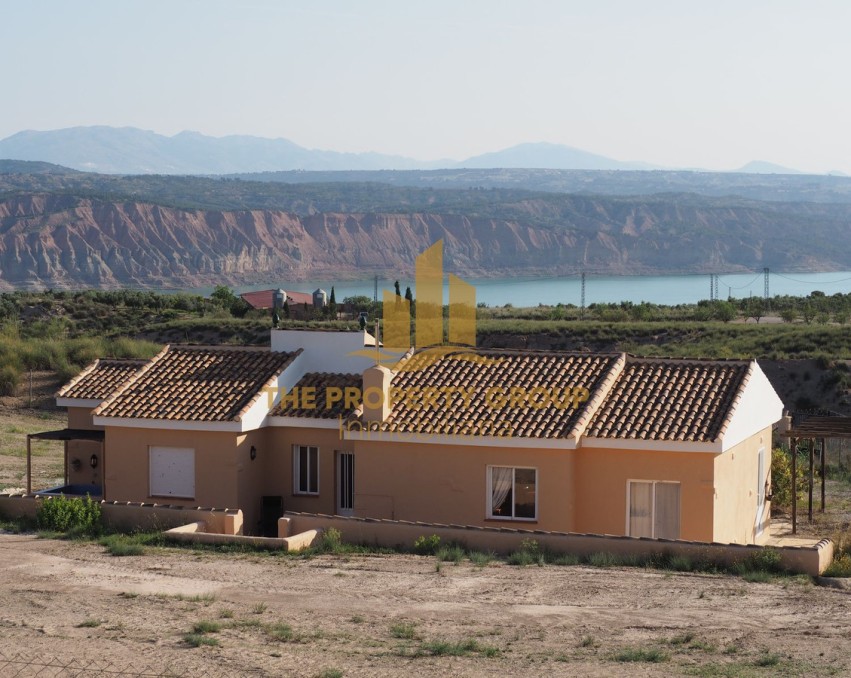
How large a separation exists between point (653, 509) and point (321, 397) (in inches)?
252

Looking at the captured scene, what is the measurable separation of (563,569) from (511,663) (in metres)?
4.83

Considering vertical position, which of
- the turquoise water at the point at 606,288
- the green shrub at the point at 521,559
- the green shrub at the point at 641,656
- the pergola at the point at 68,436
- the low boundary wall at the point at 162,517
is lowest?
the green shrub at the point at 641,656

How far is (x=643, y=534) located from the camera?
2075cm

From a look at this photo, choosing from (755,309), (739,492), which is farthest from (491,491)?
(755,309)

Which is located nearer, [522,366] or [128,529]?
[128,529]

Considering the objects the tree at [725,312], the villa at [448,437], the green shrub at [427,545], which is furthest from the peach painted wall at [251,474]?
the tree at [725,312]

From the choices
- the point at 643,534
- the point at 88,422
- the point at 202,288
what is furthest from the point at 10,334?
the point at 202,288

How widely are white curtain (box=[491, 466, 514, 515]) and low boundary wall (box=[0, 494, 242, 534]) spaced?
13.6 ft

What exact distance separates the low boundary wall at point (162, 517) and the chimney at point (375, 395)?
9.07ft

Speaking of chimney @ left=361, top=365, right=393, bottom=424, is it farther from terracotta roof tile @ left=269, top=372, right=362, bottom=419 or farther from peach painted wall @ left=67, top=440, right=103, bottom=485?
peach painted wall @ left=67, top=440, right=103, bottom=485

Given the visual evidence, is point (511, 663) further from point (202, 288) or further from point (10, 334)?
point (202, 288)

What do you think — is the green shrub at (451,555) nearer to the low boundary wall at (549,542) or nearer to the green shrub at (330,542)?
the low boundary wall at (549,542)

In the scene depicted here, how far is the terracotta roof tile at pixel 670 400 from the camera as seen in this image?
67.6ft

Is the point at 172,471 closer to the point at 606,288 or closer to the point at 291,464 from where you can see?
the point at 291,464
